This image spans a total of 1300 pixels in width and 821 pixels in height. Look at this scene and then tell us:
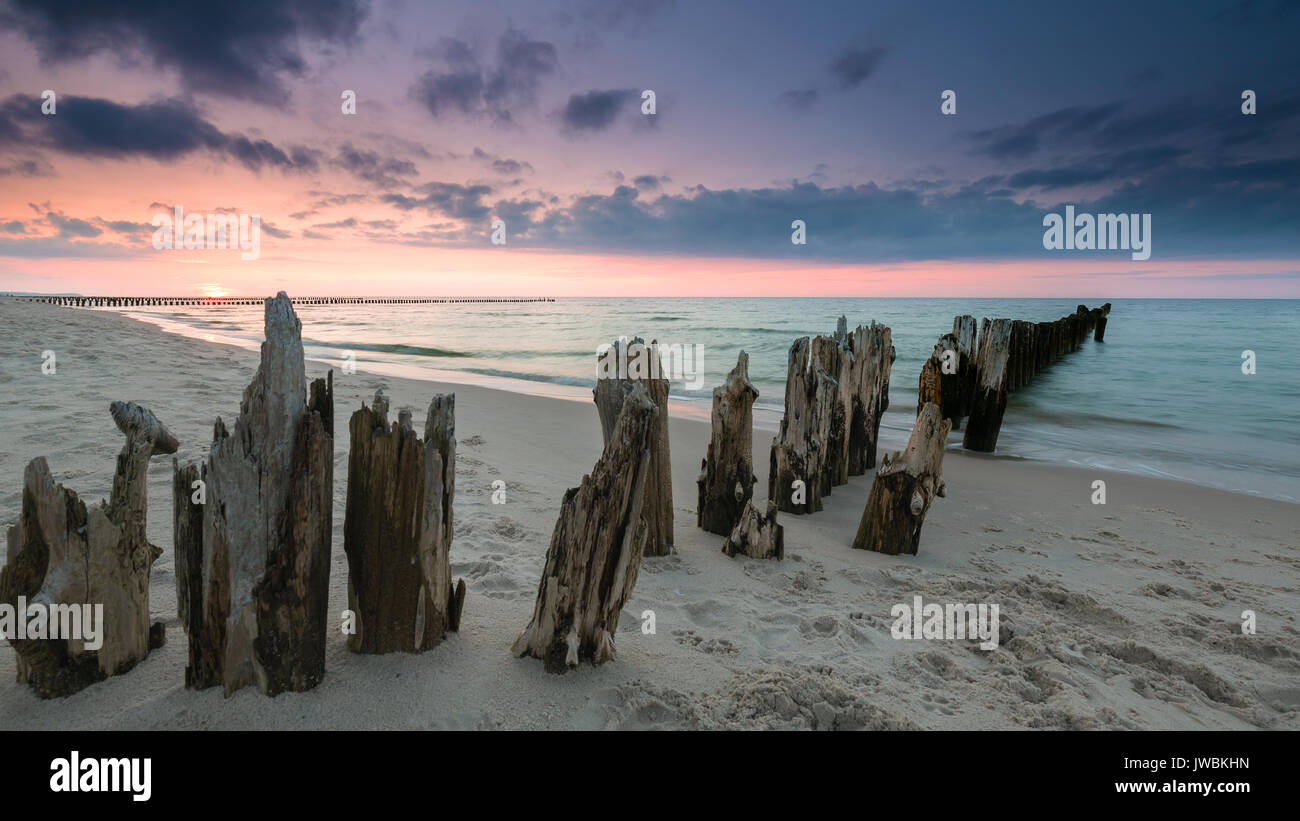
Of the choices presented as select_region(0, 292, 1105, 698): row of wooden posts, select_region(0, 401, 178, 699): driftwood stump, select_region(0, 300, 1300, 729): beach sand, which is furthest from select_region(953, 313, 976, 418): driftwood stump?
select_region(0, 401, 178, 699): driftwood stump

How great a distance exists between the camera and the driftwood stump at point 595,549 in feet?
9.09

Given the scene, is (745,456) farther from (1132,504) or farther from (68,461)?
(68,461)

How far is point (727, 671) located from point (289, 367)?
2.23 m

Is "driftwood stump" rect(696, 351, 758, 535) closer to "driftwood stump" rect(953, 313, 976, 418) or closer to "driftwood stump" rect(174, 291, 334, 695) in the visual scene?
"driftwood stump" rect(174, 291, 334, 695)

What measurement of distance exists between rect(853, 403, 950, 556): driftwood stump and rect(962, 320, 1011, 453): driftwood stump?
5.18 metres

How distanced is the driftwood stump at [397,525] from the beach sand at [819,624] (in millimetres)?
148

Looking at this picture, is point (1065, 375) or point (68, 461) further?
point (1065, 375)

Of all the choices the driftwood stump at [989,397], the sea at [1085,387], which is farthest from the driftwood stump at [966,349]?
the sea at [1085,387]

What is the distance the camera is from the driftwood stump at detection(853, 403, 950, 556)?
4.86 metres

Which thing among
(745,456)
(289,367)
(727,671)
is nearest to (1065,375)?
(745,456)

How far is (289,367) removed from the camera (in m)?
2.37

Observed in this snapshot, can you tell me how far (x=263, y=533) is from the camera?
92.1 inches

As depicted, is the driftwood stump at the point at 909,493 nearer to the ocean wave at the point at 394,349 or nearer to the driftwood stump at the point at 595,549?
the driftwood stump at the point at 595,549

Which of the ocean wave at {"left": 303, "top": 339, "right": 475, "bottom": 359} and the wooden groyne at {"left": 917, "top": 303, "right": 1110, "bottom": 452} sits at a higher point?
the ocean wave at {"left": 303, "top": 339, "right": 475, "bottom": 359}
